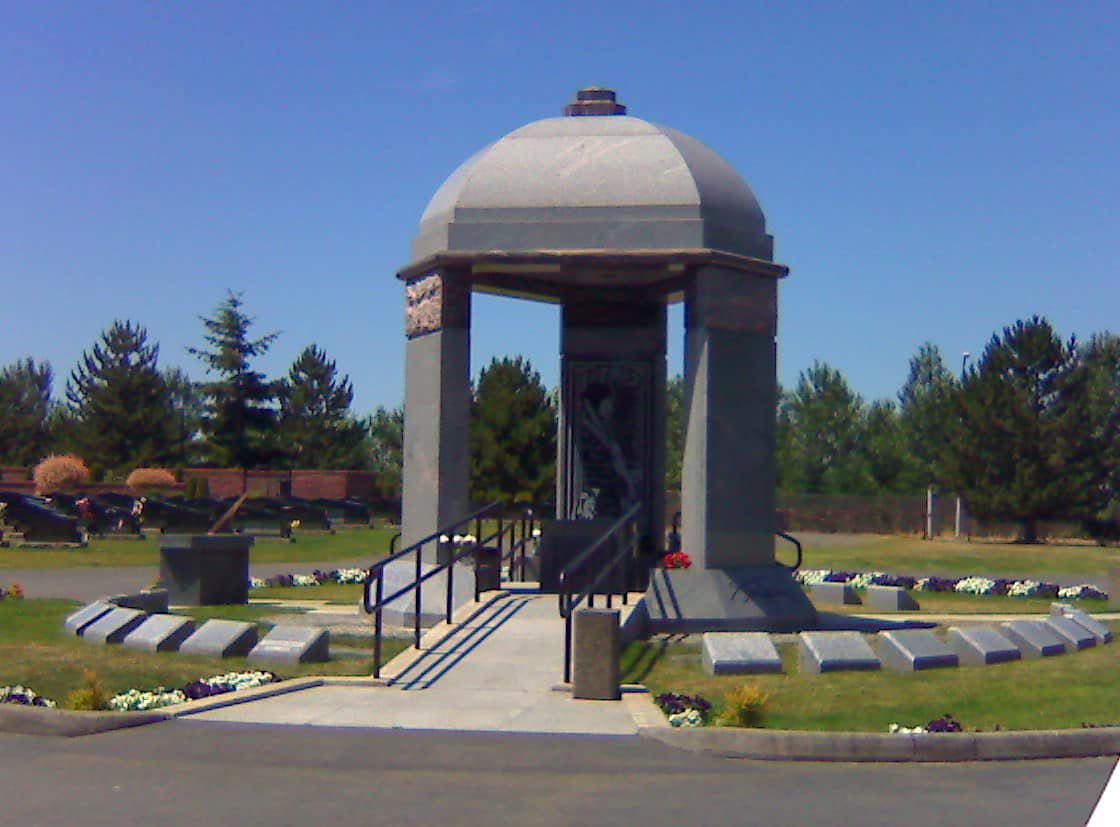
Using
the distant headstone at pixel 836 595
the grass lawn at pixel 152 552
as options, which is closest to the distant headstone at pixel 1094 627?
the distant headstone at pixel 836 595

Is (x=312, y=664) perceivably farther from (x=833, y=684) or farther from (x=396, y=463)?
(x=396, y=463)

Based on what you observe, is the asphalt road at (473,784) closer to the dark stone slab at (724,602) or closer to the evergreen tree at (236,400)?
the dark stone slab at (724,602)

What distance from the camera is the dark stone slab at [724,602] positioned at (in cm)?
1667

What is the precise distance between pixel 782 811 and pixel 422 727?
3.89m

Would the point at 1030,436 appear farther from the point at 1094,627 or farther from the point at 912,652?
the point at 912,652

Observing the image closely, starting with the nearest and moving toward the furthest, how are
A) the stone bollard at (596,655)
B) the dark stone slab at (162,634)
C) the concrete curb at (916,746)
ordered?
the concrete curb at (916,746) < the stone bollard at (596,655) < the dark stone slab at (162,634)

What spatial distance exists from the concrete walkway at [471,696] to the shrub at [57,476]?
50367mm

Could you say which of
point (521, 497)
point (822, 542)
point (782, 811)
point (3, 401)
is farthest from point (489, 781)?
point (3, 401)

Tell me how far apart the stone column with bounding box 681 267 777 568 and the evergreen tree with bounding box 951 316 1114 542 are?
3826 cm

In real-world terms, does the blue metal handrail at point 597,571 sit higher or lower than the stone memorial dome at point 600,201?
lower

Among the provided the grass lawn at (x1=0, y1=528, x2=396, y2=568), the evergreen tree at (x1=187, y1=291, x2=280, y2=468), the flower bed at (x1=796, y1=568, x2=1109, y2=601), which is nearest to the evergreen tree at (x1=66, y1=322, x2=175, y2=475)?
the evergreen tree at (x1=187, y1=291, x2=280, y2=468)

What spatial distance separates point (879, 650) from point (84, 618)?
384 inches

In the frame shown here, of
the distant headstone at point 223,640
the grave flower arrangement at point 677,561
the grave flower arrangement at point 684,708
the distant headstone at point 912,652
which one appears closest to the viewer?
the grave flower arrangement at point 684,708

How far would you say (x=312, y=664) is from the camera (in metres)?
14.5
